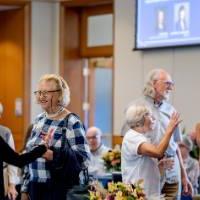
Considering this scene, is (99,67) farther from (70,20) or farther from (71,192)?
(71,192)

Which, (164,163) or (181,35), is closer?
(164,163)

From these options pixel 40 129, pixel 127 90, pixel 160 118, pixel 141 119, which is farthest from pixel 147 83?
pixel 127 90

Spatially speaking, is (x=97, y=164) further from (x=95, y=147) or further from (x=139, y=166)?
(x=139, y=166)

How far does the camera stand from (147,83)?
4.21 metres

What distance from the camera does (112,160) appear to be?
17.0 ft

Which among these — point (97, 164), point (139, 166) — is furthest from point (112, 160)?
point (139, 166)

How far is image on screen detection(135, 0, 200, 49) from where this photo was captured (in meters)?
6.02

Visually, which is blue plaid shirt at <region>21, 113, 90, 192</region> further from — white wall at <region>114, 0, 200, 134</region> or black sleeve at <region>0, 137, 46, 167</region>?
white wall at <region>114, 0, 200, 134</region>

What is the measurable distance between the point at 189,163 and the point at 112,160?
2.49 ft

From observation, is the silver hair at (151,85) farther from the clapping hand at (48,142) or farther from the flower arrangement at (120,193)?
the flower arrangement at (120,193)

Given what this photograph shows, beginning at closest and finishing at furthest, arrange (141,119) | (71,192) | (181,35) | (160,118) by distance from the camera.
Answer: (71,192)
(141,119)
(160,118)
(181,35)

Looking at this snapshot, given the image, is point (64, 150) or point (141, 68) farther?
point (141, 68)

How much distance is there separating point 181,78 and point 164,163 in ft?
8.54

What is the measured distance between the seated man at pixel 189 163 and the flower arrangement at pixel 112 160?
0.60m
